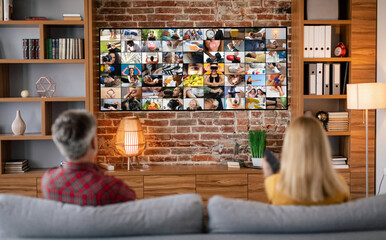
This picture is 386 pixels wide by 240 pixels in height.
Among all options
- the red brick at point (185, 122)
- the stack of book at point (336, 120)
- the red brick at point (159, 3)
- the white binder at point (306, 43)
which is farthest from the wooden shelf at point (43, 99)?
the stack of book at point (336, 120)

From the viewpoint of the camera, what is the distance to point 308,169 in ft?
5.68

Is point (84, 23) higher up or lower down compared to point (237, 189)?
higher up

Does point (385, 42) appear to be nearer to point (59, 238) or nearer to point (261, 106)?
point (261, 106)

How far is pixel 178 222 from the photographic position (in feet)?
5.25

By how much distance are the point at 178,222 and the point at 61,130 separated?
687 millimetres

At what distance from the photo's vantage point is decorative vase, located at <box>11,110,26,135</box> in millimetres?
3873

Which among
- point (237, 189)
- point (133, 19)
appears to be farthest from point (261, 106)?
point (133, 19)

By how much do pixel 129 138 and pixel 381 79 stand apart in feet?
8.29

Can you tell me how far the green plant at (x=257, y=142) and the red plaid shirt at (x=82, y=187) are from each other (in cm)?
230

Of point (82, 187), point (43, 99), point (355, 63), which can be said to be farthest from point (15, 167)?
point (355, 63)

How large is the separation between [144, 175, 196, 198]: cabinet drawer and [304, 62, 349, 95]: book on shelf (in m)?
1.51

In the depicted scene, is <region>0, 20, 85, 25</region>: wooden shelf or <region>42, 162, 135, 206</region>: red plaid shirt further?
<region>0, 20, 85, 25</region>: wooden shelf

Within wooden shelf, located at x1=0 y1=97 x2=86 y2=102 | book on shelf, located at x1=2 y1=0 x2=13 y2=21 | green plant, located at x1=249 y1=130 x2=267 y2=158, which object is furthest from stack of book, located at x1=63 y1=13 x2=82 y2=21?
green plant, located at x1=249 y1=130 x2=267 y2=158

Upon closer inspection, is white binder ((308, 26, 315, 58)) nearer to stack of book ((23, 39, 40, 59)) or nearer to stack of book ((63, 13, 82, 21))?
stack of book ((63, 13, 82, 21))
